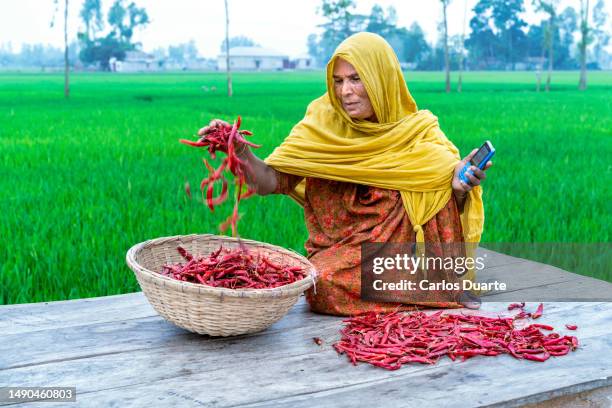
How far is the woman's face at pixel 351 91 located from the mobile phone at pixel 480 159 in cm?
44

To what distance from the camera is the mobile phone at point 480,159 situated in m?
2.68

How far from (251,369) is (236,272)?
1.25 ft

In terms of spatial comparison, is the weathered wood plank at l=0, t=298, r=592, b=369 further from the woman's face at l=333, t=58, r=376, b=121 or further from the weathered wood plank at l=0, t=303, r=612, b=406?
the woman's face at l=333, t=58, r=376, b=121

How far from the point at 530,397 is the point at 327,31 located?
6396cm

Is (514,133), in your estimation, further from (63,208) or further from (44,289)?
(44,289)

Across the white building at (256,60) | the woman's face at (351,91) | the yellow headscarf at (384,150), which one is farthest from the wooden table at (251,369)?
the white building at (256,60)

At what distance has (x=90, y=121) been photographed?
41.7ft

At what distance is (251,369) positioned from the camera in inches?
93.1

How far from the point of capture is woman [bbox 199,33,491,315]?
2936mm

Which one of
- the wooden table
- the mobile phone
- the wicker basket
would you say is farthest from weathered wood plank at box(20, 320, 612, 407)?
the mobile phone

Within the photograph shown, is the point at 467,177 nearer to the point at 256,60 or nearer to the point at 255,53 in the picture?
the point at 256,60
